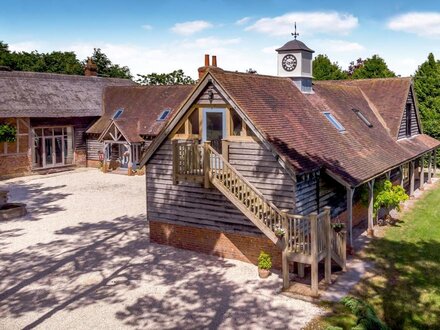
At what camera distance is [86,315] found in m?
10.9

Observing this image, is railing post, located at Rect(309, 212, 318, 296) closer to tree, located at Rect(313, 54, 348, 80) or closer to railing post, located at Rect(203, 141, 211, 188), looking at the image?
railing post, located at Rect(203, 141, 211, 188)

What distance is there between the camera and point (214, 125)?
47.3ft

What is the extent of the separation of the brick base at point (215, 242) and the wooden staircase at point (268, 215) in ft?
2.54

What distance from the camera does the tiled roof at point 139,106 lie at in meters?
32.6

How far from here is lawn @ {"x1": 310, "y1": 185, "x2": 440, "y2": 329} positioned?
10.6 metres

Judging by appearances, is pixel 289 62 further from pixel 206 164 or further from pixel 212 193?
pixel 206 164

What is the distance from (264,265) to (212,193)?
3.00 m

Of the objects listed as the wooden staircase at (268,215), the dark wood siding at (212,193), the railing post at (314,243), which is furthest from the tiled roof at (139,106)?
the railing post at (314,243)

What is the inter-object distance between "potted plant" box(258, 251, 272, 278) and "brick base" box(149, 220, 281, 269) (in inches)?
24.5

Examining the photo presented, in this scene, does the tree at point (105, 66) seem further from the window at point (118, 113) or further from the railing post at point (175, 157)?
the railing post at point (175, 157)

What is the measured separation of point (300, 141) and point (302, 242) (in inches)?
144

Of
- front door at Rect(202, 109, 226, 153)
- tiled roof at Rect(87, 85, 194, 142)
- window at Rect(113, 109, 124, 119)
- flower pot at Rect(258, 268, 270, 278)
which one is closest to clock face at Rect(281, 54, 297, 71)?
front door at Rect(202, 109, 226, 153)

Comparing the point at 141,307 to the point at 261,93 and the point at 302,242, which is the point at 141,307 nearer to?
the point at 302,242

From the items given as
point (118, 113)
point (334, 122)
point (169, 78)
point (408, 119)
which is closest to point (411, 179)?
point (408, 119)
